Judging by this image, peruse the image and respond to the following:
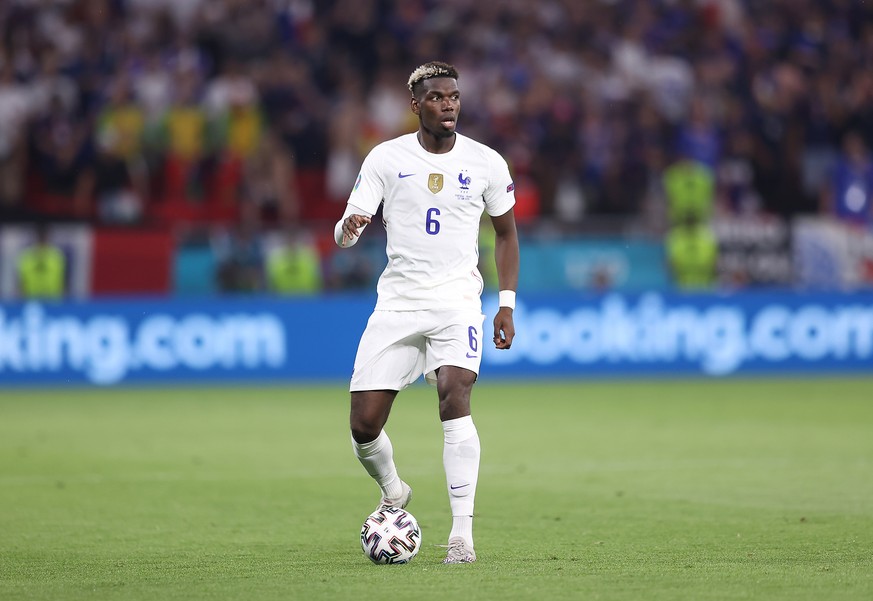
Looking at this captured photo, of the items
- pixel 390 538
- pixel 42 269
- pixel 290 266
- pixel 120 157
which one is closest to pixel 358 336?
pixel 290 266

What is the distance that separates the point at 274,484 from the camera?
1028cm

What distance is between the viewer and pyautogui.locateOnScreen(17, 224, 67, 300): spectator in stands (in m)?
18.3

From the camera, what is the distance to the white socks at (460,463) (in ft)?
23.1

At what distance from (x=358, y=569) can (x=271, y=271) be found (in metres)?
12.7

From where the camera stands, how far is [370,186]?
7.36m

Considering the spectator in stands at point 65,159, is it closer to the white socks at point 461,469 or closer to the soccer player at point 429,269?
the soccer player at point 429,269

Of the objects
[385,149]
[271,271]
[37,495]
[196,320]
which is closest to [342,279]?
[271,271]

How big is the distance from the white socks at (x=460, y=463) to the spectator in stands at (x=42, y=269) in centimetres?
1203

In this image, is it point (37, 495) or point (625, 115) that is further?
point (625, 115)

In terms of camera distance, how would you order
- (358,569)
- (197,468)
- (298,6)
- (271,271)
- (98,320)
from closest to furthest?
(358,569) < (197,468) < (98,320) < (271,271) < (298,6)

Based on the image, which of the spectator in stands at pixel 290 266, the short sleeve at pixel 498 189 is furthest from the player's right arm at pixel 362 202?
the spectator in stands at pixel 290 266

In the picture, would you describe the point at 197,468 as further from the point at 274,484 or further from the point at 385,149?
the point at 385,149

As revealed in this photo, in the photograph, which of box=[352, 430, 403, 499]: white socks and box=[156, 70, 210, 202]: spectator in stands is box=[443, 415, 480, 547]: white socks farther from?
box=[156, 70, 210, 202]: spectator in stands

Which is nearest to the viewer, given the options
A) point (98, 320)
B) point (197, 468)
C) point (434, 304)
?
point (434, 304)
